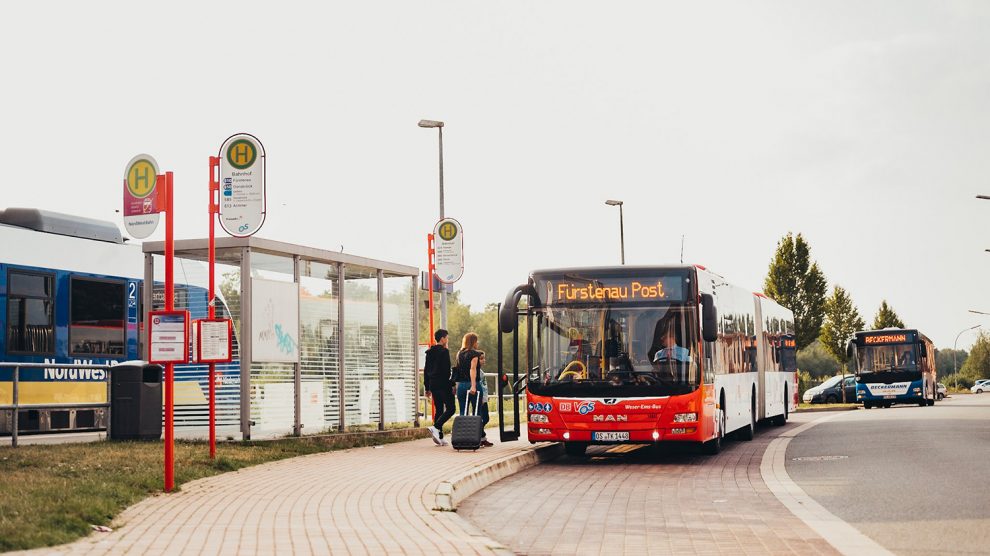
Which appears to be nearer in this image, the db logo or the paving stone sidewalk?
the paving stone sidewalk

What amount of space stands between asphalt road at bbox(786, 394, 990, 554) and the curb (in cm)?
353

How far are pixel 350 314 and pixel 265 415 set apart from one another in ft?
10.2

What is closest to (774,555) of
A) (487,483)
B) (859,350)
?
(487,483)

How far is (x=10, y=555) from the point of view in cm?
755

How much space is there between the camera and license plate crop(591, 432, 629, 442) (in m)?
17.6

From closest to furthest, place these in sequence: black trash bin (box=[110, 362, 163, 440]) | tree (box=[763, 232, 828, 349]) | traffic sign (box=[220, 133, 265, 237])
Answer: traffic sign (box=[220, 133, 265, 237]) < black trash bin (box=[110, 362, 163, 440]) < tree (box=[763, 232, 828, 349])

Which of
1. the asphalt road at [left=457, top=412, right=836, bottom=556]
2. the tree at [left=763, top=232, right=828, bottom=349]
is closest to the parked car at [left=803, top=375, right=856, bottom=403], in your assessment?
the tree at [left=763, top=232, right=828, bottom=349]

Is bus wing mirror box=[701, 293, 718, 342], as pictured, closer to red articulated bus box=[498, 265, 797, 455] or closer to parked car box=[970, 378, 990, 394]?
red articulated bus box=[498, 265, 797, 455]

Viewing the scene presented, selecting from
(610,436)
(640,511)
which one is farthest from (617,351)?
(640,511)

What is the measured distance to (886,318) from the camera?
99.9m

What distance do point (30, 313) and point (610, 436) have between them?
9.22m

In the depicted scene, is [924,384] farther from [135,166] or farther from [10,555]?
[10,555]

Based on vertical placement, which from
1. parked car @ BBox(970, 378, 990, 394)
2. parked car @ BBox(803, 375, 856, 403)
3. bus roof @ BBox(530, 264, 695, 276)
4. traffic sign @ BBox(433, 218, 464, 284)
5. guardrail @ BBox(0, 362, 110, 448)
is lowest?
parked car @ BBox(970, 378, 990, 394)

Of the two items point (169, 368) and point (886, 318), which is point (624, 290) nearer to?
point (169, 368)
